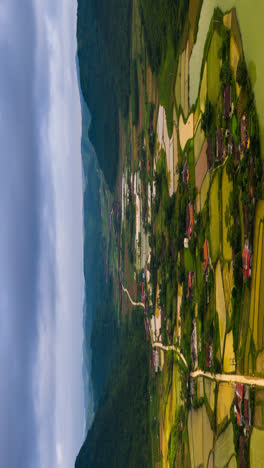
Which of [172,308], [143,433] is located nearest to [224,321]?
[172,308]

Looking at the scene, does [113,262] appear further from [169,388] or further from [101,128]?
[169,388]

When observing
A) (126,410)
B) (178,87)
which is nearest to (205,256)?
(178,87)

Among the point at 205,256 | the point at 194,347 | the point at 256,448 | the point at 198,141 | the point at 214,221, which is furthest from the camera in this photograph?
the point at 194,347

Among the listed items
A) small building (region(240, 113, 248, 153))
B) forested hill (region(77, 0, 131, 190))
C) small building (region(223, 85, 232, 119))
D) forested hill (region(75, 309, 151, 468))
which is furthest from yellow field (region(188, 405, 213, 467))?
forested hill (region(77, 0, 131, 190))

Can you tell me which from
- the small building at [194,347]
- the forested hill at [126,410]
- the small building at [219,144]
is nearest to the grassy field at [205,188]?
the small building at [219,144]

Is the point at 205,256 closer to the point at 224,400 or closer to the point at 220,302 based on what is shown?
the point at 220,302
